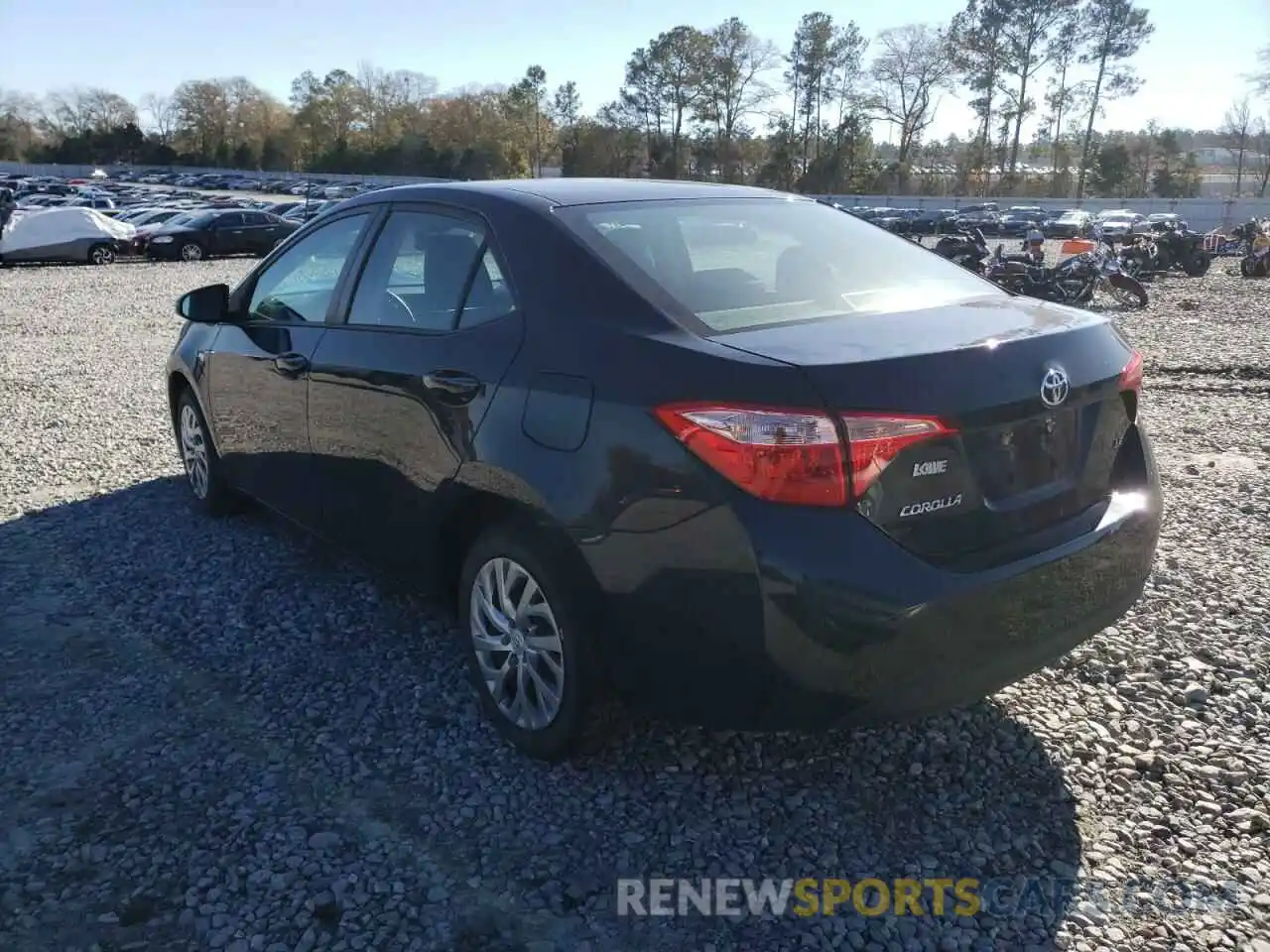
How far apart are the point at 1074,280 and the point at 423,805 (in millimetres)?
15655

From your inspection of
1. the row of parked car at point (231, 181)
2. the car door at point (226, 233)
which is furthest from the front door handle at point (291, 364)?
the row of parked car at point (231, 181)

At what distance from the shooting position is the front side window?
3.23 m

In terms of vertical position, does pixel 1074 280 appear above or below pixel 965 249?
below

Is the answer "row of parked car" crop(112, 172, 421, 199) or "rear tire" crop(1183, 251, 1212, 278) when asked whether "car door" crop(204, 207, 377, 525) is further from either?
"row of parked car" crop(112, 172, 421, 199)

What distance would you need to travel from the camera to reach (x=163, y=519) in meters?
5.42

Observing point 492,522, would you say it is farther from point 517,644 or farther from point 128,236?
point 128,236

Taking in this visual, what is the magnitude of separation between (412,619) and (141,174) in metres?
105

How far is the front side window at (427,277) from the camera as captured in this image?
323cm

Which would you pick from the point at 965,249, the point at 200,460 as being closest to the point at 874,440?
the point at 200,460

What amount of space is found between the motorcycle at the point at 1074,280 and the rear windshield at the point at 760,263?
13.3 m

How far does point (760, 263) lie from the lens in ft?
10.5

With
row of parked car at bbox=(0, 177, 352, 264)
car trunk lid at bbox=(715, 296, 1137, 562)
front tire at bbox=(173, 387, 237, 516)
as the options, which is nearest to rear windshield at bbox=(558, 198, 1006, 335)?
car trunk lid at bbox=(715, 296, 1137, 562)

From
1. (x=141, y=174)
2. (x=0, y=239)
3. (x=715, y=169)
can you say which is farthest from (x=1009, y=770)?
(x=141, y=174)

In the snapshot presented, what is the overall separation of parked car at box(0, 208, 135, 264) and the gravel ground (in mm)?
24445
